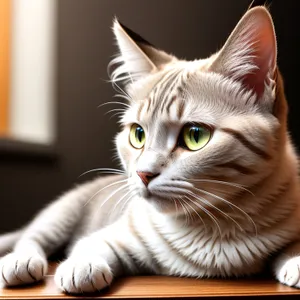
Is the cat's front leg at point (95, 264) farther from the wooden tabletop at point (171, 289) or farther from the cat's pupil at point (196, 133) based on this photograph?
the cat's pupil at point (196, 133)

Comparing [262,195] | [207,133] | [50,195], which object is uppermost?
[207,133]

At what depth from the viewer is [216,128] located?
0.95 metres

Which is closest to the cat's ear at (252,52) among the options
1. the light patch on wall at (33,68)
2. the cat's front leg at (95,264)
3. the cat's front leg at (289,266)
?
the cat's front leg at (289,266)

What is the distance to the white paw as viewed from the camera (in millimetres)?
898

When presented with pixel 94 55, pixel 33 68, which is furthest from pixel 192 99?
pixel 33 68

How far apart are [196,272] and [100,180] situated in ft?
1.88

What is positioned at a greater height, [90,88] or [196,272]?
[90,88]

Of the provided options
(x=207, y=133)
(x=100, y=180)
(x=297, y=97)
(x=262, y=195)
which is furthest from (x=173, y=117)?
(x=297, y=97)

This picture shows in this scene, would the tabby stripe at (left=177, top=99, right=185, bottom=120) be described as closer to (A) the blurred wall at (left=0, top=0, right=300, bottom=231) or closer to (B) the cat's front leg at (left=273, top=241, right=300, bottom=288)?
(B) the cat's front leg at (left=273, top=241, right=300, bottom=288)

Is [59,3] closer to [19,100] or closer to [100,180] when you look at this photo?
[19,100]

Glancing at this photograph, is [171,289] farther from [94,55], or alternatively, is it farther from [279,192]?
[94,55]

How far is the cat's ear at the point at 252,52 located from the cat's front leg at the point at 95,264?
0.44m

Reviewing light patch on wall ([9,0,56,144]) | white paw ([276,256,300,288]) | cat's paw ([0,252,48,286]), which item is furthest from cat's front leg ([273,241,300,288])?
light patch on wall ([9,0,56,144])

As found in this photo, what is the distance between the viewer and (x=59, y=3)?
1.75m
